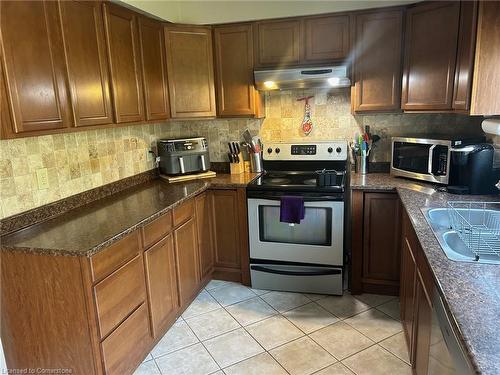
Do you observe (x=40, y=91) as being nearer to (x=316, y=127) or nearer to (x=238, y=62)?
(x=238, y=62)

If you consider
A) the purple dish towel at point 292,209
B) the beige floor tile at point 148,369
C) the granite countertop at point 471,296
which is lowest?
the beige floor tile at point 148,369

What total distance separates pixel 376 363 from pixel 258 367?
2.26 ft

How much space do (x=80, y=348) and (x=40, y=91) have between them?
126 centimetres

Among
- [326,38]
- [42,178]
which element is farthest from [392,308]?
[42,178]

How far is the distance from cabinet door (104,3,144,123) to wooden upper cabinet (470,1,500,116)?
2.13 metres

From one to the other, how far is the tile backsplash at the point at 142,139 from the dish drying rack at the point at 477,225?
1.09 metres

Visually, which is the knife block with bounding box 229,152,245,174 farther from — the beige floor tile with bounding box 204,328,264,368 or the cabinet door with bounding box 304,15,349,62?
the beige floor tile with bounding box 204,328,264,368

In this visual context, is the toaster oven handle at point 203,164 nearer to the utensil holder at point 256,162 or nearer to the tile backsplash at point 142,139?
the tile backsplash at point 142,139

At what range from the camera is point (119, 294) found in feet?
6.30

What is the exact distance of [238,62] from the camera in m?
3.06

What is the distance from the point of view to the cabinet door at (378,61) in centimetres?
272

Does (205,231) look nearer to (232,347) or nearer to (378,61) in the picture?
(232,347)

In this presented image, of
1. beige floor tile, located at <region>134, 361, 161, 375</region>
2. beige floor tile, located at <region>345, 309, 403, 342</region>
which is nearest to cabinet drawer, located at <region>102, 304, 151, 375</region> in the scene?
beige floor tile, located at <region>134, 361, 161, 375</region>

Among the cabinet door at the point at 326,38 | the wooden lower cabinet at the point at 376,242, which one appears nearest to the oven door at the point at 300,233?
the wooden lower cabinet at the point at 376,242
